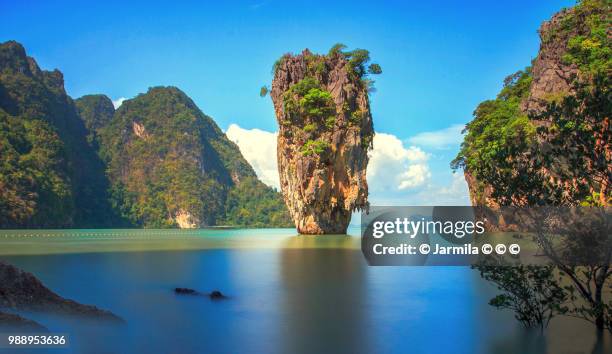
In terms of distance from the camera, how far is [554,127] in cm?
2136

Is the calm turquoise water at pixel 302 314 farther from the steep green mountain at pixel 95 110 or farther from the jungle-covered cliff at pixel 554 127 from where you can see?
the steep green mountain at pixel 95 110

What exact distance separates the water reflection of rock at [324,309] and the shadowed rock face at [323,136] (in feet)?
71.7

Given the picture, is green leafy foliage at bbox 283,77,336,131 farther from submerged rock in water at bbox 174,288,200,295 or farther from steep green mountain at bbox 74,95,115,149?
steep green mountain at bbox 74,95,115,149

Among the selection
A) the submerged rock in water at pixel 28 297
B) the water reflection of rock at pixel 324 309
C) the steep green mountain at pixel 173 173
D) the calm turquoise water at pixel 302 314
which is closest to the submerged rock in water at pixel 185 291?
the calm turquoise water at pixel 302 314

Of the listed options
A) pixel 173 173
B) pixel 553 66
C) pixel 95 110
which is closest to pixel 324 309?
pixel 553 66

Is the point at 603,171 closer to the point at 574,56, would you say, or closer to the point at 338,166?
the point at 574,56

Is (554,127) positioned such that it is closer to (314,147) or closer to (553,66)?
(553,66)

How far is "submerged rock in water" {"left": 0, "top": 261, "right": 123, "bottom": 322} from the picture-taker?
6320 millimetres

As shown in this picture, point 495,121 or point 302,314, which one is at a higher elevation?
point 495,121

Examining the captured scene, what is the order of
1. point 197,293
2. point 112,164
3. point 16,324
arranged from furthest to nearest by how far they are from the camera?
point 112,164 → point 197,293 → point 16,324

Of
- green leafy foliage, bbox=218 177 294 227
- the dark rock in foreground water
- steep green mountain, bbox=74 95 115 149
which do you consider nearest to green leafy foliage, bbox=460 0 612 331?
the dark rock in foreground water

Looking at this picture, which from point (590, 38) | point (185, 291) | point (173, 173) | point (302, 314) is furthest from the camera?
point (173, 173)

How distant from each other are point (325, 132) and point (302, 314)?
97.2 ft

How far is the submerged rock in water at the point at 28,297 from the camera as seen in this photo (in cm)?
632
